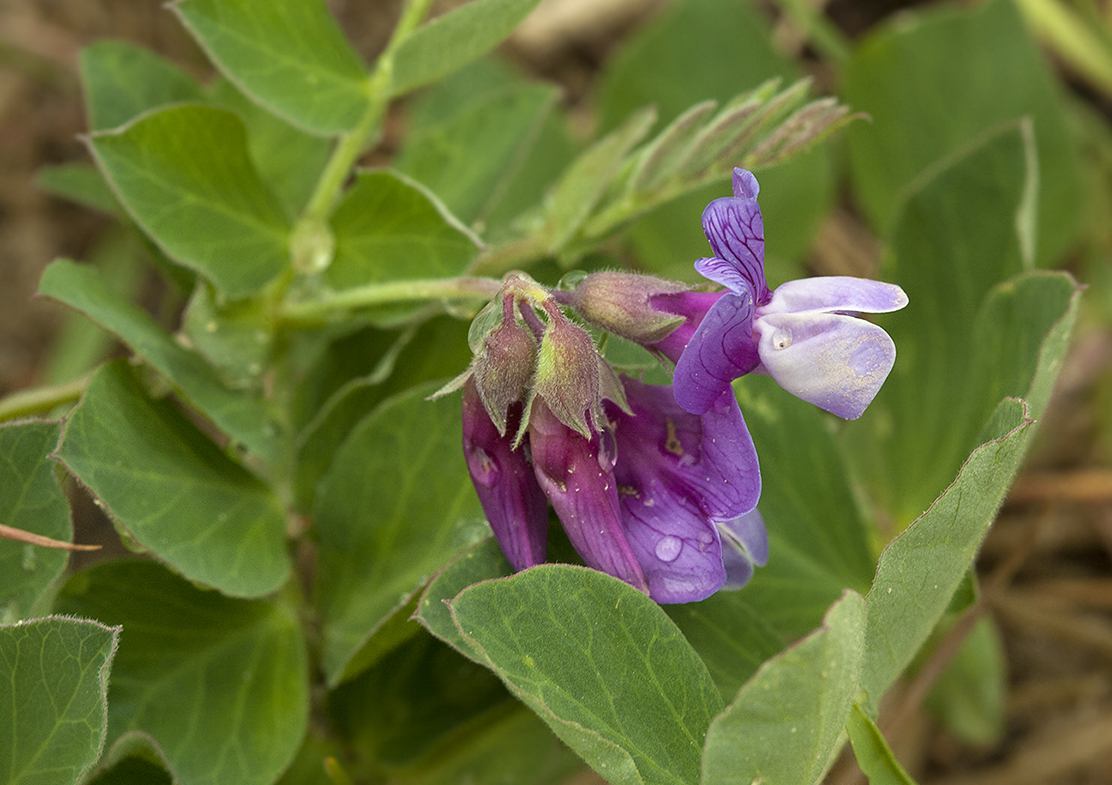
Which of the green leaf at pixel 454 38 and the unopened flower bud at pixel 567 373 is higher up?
the green leaf at pixel 454 38

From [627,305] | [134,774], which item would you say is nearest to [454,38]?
[627,305]

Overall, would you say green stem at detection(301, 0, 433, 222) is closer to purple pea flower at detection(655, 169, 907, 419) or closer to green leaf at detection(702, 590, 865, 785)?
purple pea flower at detection(655, 169, 907, 419)

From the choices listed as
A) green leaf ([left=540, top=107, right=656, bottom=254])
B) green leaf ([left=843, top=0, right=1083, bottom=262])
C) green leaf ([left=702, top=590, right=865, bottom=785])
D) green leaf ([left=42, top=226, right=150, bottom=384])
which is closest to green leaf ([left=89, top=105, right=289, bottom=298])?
green leaf ([left=540, top=107, right=656, bottom=254])

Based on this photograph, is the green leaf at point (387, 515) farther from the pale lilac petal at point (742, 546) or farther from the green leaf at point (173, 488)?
the pale lilac petal at point (742, 546)

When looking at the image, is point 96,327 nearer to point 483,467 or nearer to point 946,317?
point 483,467

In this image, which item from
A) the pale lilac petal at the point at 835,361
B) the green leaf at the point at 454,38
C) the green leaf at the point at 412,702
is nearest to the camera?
the pale lilac petal at the point at 835,361

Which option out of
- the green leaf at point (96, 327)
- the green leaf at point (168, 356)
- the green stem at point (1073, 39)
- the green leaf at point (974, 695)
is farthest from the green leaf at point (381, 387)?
the green stem at point (1073, 39)

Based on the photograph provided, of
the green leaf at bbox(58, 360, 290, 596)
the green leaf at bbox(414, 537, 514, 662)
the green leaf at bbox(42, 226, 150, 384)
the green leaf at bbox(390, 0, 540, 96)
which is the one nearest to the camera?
the green leaf at bbox(414, 537, 514, 662)
